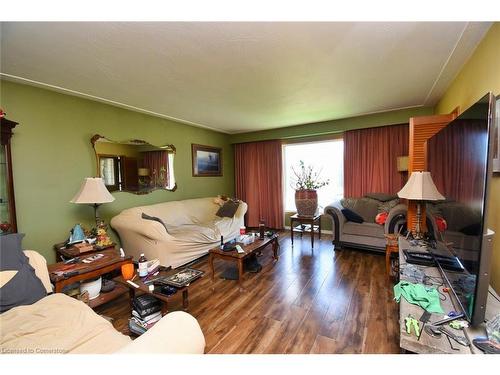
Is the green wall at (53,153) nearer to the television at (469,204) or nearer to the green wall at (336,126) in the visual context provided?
the green wall at (336,126)

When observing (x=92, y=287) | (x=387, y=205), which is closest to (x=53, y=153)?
(x=92, y=287)

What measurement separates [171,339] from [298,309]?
1.54m

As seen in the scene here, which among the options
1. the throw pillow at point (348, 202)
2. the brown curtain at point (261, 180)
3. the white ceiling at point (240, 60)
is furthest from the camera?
the brown curtain at point (261, 180)

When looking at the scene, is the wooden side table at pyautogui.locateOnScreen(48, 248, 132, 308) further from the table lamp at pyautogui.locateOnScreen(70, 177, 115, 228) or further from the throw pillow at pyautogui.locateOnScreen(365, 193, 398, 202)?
the throw pillow at pyautogui.locateOnScreen(365, 193, 398, 202)

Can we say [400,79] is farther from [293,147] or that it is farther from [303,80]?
[293,147]

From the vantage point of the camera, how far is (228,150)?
5.37 metres

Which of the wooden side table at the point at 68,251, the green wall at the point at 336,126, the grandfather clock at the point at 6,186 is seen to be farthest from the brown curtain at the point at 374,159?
the grandfather clock at the point at 6,186

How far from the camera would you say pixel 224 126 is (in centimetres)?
448

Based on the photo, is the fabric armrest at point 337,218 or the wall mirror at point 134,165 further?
the fabric armrest at point 337,218

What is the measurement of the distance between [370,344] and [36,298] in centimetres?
238

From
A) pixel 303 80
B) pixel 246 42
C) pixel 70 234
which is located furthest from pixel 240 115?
pixel 70 234

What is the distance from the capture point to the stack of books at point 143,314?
167 cm

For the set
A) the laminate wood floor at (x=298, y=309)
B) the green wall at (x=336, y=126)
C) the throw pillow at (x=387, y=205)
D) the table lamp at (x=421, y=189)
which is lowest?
the laminate wood floor at (x=298, y=309)

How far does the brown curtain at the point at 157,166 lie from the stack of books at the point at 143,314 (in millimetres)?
2308
